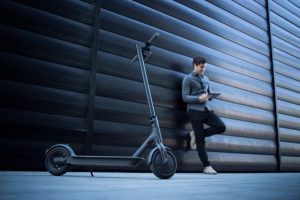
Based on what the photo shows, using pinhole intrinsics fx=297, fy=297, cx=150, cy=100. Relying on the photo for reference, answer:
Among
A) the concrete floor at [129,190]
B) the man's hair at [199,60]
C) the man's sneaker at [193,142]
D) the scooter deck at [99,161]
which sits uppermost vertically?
the man's hair at [199,60]

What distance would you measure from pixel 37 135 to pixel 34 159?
0.23m

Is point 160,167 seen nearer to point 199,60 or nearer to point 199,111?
point 199,111

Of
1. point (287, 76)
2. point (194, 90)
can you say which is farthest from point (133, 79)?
point (287, 76)

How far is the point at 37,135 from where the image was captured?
2877 mm

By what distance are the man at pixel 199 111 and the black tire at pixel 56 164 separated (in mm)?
1788

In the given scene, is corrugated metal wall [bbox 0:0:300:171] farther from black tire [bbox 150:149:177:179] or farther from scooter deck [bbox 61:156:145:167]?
black tire [bbox 150:149:177:179]

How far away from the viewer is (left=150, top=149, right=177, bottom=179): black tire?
257 cm

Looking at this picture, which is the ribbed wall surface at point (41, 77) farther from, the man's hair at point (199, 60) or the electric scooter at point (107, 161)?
the man's hair at point (199, 60)

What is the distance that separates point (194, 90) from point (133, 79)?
88 centimetres

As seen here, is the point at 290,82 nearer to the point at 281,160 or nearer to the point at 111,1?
the point at 281,160

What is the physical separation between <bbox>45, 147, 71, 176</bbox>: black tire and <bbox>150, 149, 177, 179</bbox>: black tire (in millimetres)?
748

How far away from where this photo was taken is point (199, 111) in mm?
3912

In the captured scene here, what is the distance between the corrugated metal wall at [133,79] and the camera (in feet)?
9.46

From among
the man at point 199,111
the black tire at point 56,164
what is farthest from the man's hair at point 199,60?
the black tire at point 56,164
